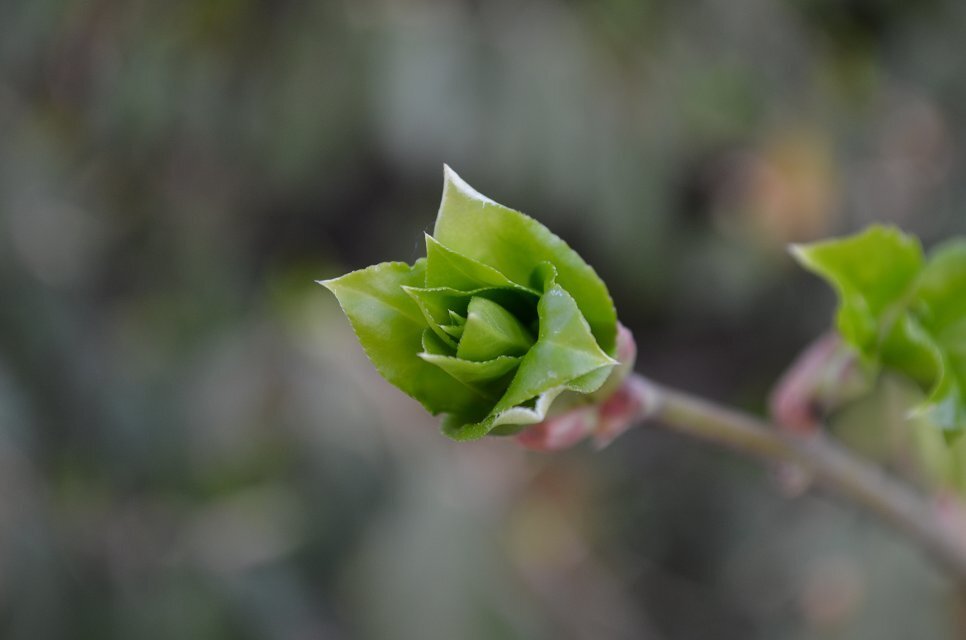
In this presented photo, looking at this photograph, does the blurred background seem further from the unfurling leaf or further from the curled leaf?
the unfurling leaf

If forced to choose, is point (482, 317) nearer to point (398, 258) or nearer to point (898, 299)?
point (898, 299)

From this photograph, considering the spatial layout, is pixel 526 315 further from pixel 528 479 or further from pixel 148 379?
pixel 528 479

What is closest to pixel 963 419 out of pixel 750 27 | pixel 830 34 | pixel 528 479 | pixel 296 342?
pixel 296 342

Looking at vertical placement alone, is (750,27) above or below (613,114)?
above

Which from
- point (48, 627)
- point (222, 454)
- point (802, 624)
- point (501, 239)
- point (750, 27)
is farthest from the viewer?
point (750, 27)

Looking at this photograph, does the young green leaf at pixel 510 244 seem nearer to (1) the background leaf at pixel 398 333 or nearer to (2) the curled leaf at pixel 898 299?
(1) the background leaf at pixel 398 333

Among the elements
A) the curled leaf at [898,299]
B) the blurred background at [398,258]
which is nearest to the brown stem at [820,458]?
the curled leaf at [898,299]
